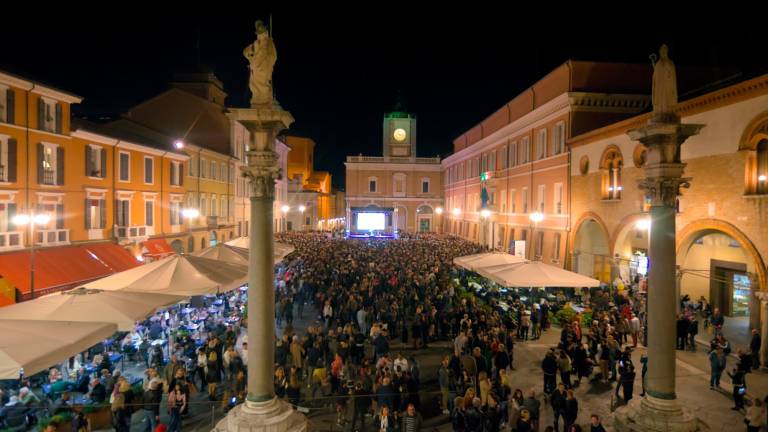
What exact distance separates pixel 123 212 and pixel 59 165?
4701mm

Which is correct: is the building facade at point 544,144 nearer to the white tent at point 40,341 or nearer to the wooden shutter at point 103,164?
the white tent at point 40,341

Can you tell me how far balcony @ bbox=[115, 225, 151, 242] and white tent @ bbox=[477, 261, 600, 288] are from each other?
687 inches

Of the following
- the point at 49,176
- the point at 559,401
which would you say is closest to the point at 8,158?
the point at 49,176

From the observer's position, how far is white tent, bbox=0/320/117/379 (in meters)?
8.07

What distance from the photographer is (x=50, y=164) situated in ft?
65.1

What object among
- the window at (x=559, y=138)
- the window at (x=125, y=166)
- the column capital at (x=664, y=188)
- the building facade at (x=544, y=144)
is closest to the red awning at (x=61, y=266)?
the window at (x=125, y=166)

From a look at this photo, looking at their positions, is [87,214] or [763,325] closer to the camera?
[763,325]

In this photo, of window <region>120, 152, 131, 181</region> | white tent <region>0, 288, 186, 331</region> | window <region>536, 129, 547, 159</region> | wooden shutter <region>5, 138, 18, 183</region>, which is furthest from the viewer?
window <region>536, 129, 547, 159</region>

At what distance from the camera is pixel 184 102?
35.8 meters

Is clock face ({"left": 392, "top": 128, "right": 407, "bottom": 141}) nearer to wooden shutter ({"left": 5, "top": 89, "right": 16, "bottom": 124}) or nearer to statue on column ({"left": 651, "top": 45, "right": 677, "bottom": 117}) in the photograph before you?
wooden shutter ({"left": 5, "top": 89, "right": 16, "bottom": 124})

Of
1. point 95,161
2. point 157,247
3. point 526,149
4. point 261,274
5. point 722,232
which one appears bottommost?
point 157,247

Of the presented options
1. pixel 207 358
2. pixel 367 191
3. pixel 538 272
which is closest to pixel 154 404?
pixel 207 358

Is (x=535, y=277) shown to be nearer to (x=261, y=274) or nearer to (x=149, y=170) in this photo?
(x=261, y=274)

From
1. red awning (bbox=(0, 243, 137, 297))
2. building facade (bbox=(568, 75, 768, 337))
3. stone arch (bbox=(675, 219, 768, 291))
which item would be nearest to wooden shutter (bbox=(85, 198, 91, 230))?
red awning (bbox=(0, 243, 137, 297))
